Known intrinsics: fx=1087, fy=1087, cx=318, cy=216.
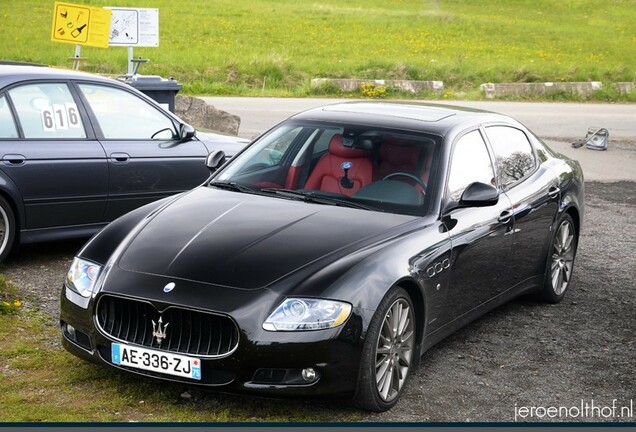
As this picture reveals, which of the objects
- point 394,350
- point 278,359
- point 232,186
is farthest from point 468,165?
point 278,359

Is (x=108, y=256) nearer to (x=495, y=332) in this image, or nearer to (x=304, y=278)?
(x=304, y=278)

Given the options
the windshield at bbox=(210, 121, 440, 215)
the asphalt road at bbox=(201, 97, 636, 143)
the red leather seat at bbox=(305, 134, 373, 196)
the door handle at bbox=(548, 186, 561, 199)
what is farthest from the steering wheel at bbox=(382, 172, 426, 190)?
the asphalt road at bbox=(201, 97, 636, 143)

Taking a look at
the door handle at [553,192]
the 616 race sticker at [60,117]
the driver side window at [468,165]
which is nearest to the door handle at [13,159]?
the 616 race sticker at [60,117]

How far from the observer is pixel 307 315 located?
17.2 ft

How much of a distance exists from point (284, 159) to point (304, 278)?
1740mm

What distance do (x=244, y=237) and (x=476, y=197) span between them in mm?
Result: 1473

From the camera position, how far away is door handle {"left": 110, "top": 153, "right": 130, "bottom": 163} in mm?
8719

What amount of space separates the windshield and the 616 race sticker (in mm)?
2050

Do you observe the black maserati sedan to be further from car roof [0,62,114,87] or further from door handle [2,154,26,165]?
car roof [0,62,114,87]

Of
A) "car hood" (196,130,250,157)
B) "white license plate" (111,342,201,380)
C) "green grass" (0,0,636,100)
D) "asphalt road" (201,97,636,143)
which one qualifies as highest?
"car hood" (196,130,250,157)

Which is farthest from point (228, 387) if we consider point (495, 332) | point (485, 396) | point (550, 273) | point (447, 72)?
point (447, 72)

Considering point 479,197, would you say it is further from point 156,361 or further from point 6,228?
point 6,228

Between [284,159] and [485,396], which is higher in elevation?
[284,159]

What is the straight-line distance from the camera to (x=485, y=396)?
5980 millimetres
